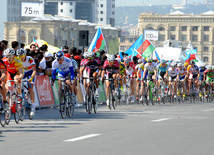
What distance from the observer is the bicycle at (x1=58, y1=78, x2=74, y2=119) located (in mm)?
17453

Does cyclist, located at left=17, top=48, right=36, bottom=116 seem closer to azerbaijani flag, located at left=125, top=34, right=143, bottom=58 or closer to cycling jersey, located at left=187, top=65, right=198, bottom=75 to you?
cycling jersey, located at left=187, top=65, right=198, bottom=75

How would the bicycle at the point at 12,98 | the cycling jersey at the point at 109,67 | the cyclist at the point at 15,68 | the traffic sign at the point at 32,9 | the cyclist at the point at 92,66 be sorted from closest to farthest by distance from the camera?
the bicycle at the point at 12,98, the cyclist at the point at 15,68, the cyclist at the point at 92,66, the cycling jersey at the point at 109,67, the traffic sign at the point at 32,9

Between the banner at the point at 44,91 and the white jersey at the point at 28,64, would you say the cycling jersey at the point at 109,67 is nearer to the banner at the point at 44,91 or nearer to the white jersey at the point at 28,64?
the banner at the point at 44,91

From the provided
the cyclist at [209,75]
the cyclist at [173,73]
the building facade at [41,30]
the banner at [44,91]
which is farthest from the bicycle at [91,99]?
the building facade at [41,30]

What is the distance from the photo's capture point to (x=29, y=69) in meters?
17.4

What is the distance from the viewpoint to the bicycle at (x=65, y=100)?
17453mm

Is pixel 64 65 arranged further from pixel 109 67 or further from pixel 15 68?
pixel 109 67

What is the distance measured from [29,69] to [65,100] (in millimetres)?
1211

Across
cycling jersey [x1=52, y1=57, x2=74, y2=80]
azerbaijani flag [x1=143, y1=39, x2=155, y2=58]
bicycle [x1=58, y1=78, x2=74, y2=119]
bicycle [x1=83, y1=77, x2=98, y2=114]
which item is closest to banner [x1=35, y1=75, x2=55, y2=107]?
bicycle [x1=83, y1=77, x2=98, y2=114]

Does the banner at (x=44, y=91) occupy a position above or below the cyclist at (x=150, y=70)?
below

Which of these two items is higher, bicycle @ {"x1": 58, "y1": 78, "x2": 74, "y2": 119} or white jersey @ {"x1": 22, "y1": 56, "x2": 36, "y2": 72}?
white jersey @ {"x1": 22, "y1": 56, "x2": 36, "y2": 72}

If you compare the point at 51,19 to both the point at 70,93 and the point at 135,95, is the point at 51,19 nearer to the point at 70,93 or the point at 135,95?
the point at 135,95

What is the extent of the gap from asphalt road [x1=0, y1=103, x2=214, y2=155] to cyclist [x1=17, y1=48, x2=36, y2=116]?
57 centimetres

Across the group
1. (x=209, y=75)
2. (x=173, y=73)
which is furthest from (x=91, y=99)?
(x=209, y=75)
